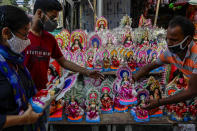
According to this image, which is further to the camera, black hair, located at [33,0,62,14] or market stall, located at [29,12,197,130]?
market stall, located at [29,12,197,130]

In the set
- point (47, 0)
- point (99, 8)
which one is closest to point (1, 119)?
point (47, 0)

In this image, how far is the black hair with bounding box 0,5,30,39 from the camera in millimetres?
1062

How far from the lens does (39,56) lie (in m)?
1.77

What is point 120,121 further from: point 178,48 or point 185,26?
point 185,26

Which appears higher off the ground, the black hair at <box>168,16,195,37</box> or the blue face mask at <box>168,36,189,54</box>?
the black hair at <box>168,16,195,37</box>

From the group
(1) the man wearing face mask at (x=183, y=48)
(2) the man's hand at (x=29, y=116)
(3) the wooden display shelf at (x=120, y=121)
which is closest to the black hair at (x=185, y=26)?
(1) the man wearing face mask at (x=183, y=48)

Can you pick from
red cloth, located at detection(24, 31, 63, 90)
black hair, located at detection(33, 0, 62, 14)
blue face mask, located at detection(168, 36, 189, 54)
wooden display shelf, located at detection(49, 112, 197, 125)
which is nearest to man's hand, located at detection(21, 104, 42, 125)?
red cloth, located at detection(24, 31, 63, 90)

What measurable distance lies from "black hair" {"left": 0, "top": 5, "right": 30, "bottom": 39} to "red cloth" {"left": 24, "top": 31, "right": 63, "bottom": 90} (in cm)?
59

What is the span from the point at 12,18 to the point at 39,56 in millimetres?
713

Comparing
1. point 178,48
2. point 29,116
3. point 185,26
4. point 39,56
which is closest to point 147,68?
point 178,48

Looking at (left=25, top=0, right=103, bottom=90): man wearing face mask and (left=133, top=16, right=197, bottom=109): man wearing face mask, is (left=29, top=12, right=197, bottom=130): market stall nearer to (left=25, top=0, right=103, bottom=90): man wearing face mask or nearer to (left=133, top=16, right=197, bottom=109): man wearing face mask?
(left=25, top=0, right=103, bottom=90): man wearing face mask

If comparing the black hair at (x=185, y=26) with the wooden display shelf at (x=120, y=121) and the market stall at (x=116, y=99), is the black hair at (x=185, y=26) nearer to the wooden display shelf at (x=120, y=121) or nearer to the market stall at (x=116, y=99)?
the market stall at (x=116, y=99)

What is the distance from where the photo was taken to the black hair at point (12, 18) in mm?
1062

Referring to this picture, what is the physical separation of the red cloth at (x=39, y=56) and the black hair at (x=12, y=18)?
0.59 meters
